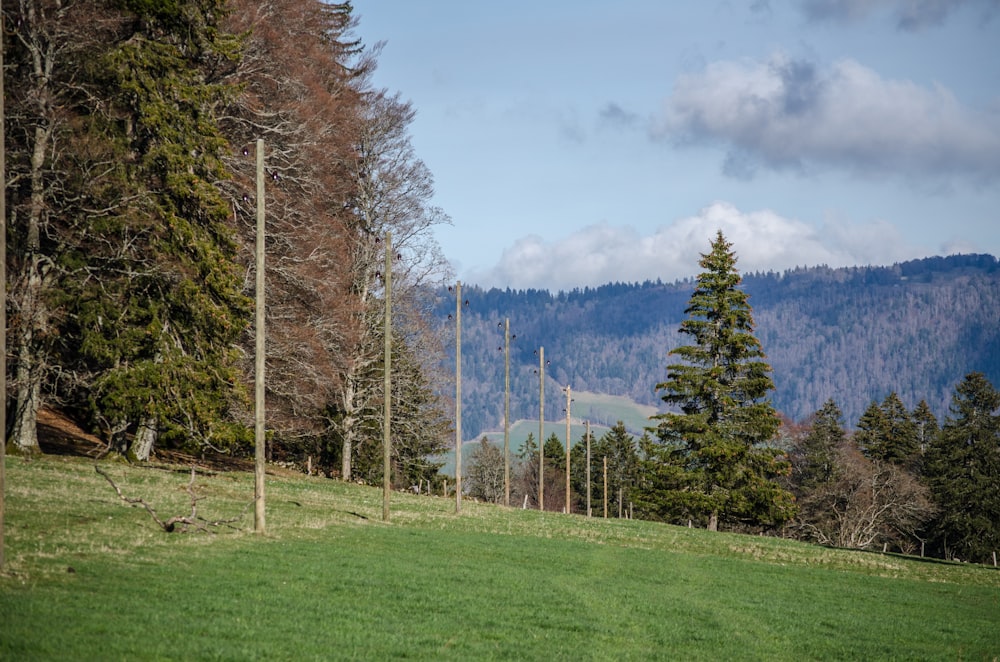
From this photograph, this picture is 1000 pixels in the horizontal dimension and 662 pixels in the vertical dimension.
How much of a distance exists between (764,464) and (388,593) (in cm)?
4071

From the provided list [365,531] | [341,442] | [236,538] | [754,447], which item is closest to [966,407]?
[754,447]

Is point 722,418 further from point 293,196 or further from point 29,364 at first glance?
point 29,364

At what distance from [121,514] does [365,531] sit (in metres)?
6.87

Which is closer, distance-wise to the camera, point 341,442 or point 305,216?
point 305,216

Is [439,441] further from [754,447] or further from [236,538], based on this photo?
[236,538]

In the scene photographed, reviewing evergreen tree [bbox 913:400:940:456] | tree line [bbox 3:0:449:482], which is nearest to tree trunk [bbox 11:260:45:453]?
tree line [bbox 3:0:449:482]

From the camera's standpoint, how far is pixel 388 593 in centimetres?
1741

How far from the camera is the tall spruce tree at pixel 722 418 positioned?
5394cm

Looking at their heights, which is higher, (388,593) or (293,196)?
(293,196)

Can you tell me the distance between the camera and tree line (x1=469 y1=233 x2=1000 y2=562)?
54.7 m

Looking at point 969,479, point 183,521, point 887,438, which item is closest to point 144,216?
point 183,521

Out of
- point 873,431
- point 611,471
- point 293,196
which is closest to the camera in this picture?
point 293,196

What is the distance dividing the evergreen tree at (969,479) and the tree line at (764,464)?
0.10m

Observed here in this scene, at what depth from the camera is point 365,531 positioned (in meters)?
27.1
